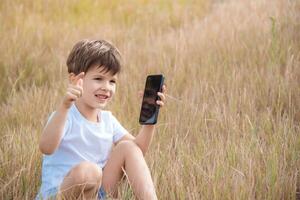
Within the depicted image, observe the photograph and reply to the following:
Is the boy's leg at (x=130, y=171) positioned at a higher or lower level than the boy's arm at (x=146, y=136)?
lower

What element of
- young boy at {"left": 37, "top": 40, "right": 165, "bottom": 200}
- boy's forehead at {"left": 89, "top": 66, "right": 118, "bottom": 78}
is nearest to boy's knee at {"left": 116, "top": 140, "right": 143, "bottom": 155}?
young boy at {"left": 37, "top": 40, "right": 165, "bottom": 200}

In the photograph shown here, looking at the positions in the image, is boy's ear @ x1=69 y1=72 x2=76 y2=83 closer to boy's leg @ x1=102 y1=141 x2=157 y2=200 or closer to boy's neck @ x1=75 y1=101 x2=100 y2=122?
boy's neck @ x1=75 y1=101 x2=100 y2=122

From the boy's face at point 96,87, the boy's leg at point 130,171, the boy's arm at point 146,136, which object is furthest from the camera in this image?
the boy's arm at point 146,136

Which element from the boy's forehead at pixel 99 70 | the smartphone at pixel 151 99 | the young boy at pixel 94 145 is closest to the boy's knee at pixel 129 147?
the young boy at pixel 94 145

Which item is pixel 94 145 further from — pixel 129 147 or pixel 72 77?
pixel 72 77

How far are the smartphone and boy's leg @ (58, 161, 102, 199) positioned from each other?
33 centimetres

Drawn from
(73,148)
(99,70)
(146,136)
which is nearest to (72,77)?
(99,70)

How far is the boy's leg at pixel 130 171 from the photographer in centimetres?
221

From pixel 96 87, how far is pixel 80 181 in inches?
16.2

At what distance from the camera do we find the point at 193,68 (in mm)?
3949

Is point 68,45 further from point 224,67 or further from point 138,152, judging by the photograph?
point 138,152

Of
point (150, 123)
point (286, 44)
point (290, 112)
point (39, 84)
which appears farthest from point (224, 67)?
point (150, 123)

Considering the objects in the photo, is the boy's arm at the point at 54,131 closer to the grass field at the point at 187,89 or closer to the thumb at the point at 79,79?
the thumb at the point at 79,79

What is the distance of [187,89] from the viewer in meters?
3.64
